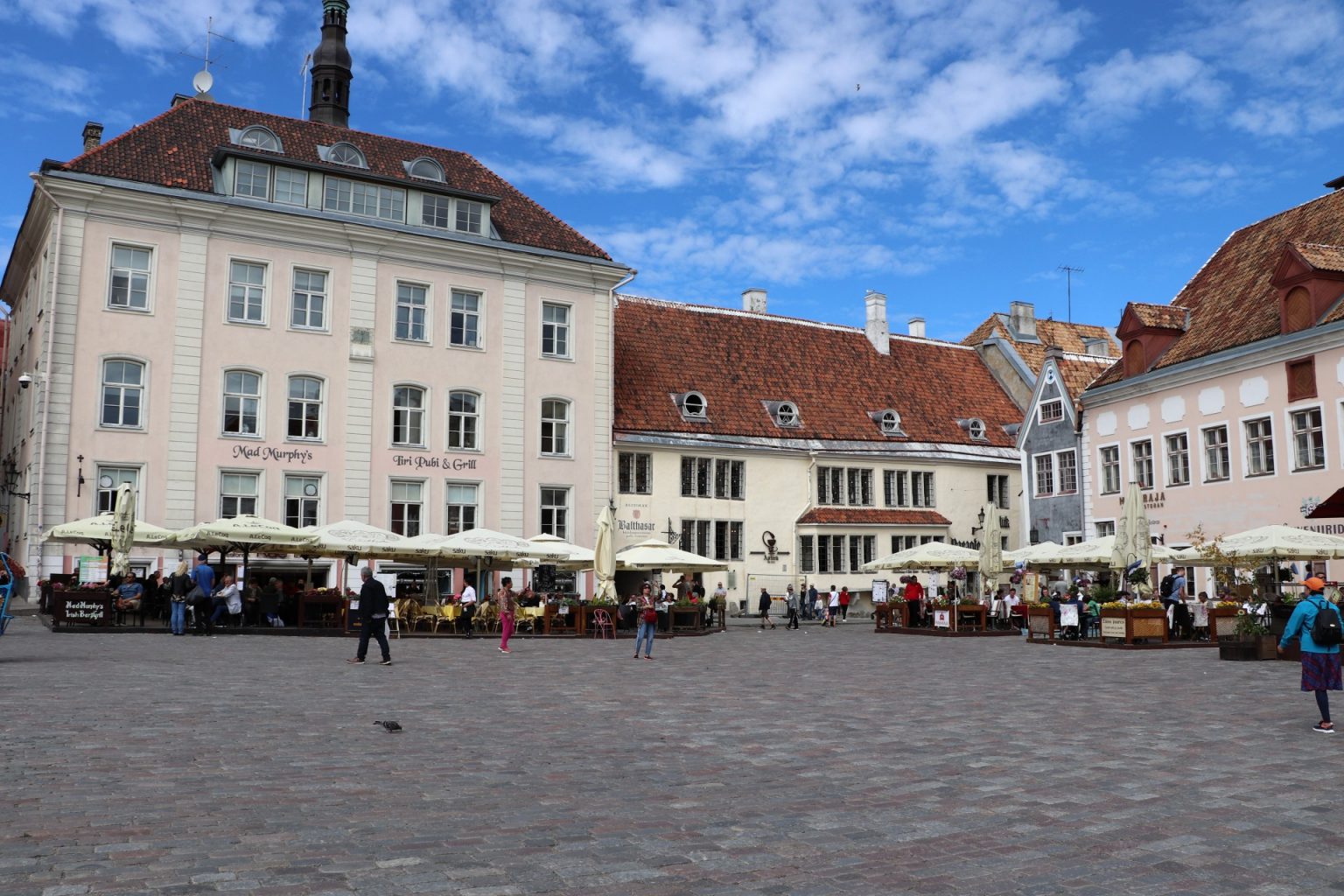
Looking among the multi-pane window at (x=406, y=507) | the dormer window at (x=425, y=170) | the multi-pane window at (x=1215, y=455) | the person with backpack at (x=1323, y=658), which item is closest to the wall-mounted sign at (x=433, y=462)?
the multi-pane window at (x=406, y=507)

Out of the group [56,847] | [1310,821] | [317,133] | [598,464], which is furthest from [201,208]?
[1310,821]

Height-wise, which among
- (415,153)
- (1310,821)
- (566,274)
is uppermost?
(415,153)

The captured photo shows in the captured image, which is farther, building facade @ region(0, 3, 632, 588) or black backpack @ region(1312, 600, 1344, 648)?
building facade @ region(0, 3, 632, 588)

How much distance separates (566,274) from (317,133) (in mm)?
9373

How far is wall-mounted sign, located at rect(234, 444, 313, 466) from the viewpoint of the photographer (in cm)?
3494

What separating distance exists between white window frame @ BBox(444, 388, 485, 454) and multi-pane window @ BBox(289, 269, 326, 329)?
461cm

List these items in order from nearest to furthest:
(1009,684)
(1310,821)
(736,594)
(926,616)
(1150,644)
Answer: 1. (1310,821)
2. (1009,684)
3. (1150,644)
4. (926,616)
5. (736,594)

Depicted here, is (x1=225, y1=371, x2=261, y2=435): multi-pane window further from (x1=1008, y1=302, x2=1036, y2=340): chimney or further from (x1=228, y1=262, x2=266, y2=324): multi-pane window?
(x1=1008, y1=302, x2=1036, y2=340): chimney

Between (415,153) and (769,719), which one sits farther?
(415,153)

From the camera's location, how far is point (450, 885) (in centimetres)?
547

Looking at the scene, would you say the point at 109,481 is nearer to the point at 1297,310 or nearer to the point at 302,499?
the point at 302,499

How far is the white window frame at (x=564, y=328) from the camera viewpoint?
4016 centimetres

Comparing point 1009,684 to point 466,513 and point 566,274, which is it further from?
point 566,274

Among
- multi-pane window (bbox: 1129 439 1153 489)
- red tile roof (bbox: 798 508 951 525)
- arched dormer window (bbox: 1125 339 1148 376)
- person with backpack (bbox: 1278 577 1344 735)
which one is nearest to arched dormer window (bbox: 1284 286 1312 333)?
arched dormer window (bbox: 1125 339 1148 376)
